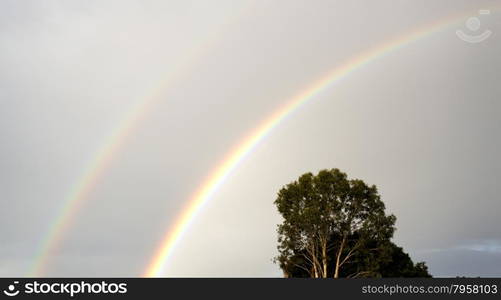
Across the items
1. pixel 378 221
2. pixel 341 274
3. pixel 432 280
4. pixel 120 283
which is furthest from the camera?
pixel 341 274

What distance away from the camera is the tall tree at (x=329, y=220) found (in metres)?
59.4

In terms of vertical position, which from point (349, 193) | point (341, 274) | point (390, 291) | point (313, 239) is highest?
point (349, 193)

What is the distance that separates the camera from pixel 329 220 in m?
59.5

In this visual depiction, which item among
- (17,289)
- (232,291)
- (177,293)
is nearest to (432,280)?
(232,291)

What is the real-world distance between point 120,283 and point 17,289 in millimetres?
4974

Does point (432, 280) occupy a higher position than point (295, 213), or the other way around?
point (295, 213)

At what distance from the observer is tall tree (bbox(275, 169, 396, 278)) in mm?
59375

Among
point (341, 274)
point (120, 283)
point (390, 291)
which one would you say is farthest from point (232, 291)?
point (341, 274)

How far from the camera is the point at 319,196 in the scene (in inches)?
2384

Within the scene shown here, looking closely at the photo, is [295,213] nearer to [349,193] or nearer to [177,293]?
[349,193]

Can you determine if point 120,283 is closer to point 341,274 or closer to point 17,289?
point 17,289

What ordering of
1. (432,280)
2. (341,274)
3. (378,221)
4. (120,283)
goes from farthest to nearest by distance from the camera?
1. (341,274)
2. (378,221)
3. (432,280)
4. (120,283)

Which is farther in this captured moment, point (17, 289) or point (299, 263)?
point (299, 263)

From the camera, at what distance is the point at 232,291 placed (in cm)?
2436
